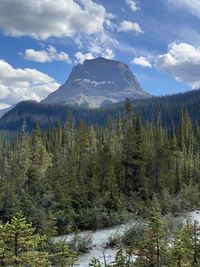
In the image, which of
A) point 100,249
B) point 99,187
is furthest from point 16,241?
point 99,187

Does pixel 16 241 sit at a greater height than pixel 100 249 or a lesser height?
greater

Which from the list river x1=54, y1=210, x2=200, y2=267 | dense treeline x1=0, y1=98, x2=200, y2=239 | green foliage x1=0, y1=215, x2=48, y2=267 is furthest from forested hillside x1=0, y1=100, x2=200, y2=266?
green foliage x1=0, y1=215, x2=48, y2=267

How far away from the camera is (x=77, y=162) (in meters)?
59.1

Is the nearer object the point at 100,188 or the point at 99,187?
the point at 99,187

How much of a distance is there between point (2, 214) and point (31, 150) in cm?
4166

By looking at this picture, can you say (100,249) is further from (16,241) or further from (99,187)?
(16,241)

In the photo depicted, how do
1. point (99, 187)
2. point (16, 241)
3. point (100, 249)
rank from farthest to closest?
point (99, 187) < point (100, 249) < point (16, 241)

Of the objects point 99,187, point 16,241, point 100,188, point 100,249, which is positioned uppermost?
point 16,241

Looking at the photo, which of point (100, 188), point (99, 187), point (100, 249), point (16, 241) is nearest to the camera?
point (16, 241)

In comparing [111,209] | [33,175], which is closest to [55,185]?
[33,175]

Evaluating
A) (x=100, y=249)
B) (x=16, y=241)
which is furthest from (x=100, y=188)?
(x=16, y=241)

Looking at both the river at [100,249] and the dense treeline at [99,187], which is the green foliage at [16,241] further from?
the dense treeline at [99,187]

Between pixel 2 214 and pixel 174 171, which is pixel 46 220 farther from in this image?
pixel 174 171

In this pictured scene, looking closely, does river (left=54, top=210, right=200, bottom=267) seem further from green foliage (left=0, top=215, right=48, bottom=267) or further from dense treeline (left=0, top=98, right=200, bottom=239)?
green foliage (left=0, top=215, right=48, bottom=267)
